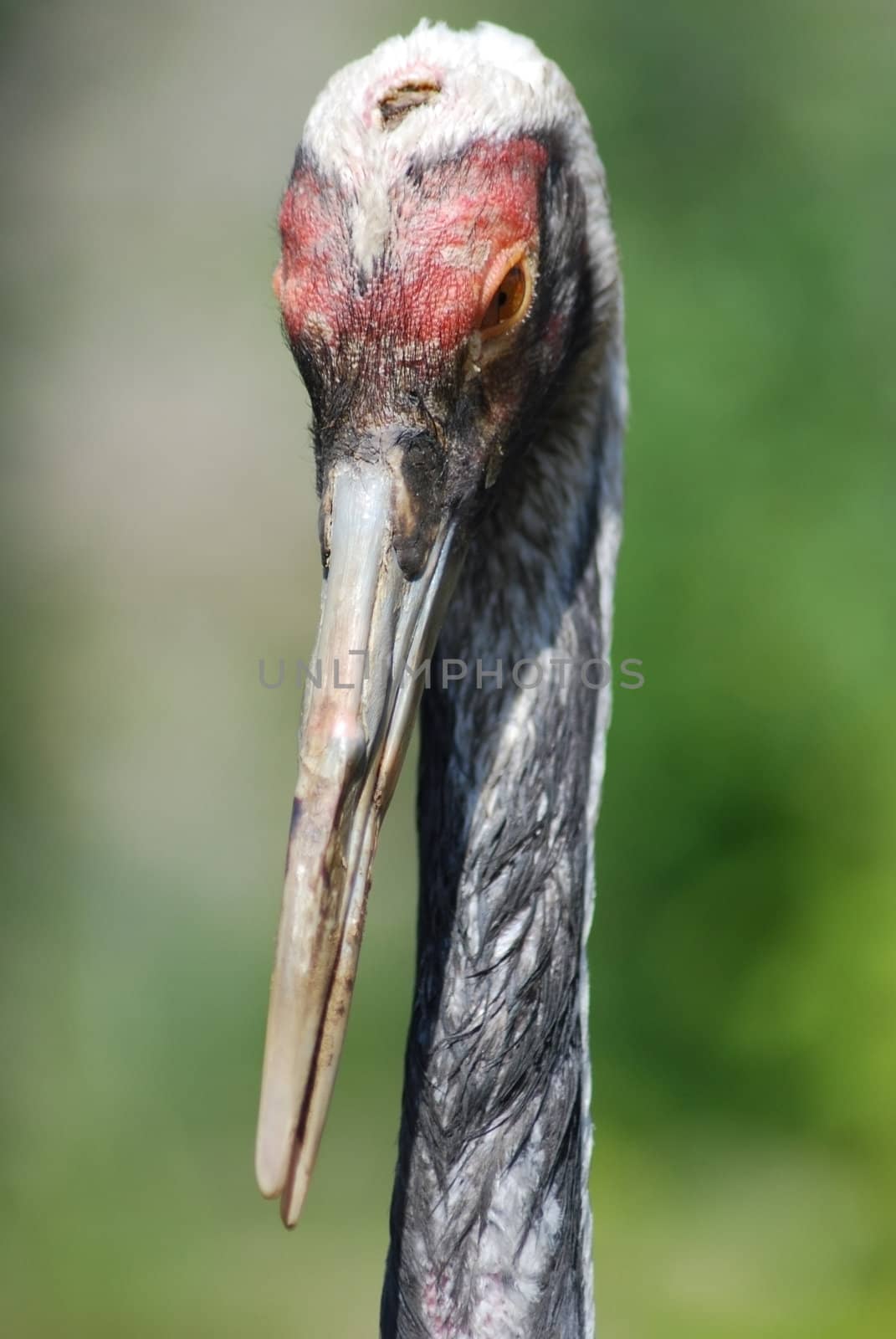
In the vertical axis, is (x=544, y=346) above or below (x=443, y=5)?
below

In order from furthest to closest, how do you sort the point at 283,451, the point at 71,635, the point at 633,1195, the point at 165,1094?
the point at 283,451 < the point at 71,635 < the point at 165,1094 < the point at 633,1195

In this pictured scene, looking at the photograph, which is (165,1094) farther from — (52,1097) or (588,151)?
(588,151)

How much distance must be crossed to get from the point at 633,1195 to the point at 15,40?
5.96m

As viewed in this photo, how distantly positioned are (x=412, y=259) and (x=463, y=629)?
0.64 meters

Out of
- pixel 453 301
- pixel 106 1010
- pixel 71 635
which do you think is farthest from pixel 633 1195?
pixel 453 301

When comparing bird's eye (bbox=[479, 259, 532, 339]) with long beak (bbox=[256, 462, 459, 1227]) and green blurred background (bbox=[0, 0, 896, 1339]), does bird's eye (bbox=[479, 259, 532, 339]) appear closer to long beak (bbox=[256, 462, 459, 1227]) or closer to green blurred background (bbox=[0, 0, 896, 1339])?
long beak (bbox=[256, 462, 459, 1227])

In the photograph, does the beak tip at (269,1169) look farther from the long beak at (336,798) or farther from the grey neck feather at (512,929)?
the grey neck feather at (512,929)

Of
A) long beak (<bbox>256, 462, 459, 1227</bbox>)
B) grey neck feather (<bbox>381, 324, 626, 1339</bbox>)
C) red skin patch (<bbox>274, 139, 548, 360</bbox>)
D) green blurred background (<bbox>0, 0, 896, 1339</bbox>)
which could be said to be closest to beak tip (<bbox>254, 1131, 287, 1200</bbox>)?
long beak (<bbox>256, 462, 459, 1227</bbox>)

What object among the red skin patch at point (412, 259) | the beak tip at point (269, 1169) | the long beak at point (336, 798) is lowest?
the beak tip at point (269, 1169)

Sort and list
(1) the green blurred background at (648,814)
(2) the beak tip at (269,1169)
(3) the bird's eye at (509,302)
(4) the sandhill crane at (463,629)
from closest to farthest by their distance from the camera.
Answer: (2) the beak tip at (269,1169)
(4) the sandhill crane at (463,629)
(3) the bird's eye at (509,302)
(1) the green blurred background at (648,814)

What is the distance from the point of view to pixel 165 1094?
5.09 meters

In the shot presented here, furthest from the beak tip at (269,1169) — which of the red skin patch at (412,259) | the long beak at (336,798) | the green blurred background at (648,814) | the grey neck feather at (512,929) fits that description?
the green blurred background at (648,814)

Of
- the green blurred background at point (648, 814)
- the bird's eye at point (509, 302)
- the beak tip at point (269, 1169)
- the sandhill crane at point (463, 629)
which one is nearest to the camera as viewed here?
the beak tip at point (269, 1169)

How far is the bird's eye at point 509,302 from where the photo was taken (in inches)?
75.9
